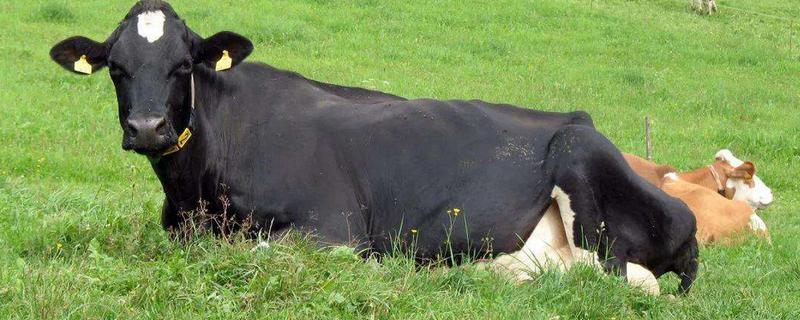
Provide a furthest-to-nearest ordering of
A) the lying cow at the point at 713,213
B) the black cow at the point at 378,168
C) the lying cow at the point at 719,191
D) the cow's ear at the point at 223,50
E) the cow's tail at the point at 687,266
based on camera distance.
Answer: the lying cow at the point at 719,191 < the lying cow at the point at 713,213 < the cow's tail at the point at 687,266 < the cow's ear at the point at 223,50 < the black cow at the point at 378,168

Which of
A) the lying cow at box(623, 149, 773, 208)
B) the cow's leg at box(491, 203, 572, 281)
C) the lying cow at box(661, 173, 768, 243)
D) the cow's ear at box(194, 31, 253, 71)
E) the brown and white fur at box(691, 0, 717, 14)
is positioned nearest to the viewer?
the cow's ear at box(194, 31, 253, 71)

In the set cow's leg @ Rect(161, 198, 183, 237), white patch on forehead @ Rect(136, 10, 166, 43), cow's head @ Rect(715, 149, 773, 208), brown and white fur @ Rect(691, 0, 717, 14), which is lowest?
brown and white fur @ Rect(691, 0, 717, 14)

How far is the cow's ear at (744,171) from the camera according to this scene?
45.5 feet

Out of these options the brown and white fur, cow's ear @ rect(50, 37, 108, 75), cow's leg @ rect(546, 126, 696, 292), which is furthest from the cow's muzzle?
the brown and white fur

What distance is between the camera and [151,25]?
279 inches

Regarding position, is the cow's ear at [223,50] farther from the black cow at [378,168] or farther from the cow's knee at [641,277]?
the cow's knee at [641,277]

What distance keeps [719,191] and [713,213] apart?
231 cm

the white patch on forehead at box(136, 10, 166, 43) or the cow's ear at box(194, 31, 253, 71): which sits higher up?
the white patch on forehead at box(136, 10, 166, 43)

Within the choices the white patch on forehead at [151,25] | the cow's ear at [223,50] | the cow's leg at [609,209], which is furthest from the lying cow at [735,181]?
the white patch on forehead at [151,25]

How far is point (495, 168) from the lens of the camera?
7832 mm

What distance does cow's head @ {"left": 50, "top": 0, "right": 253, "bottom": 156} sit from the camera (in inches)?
263

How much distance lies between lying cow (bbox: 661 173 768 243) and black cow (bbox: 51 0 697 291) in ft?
11.7

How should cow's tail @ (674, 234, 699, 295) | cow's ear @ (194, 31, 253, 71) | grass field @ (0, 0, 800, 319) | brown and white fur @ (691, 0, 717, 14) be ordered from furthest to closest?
brown and white fur @ (691, 0, 717, 14), cow's tail @ (674, 234, 699, 295), cow's ear @ (194, 31, 253, 71), grass field @ (0, 0, 800, 319)

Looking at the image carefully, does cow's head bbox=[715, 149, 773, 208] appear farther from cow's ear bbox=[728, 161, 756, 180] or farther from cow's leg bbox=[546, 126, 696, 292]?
cow's leg bbox=[546, 126, 696, 292]
